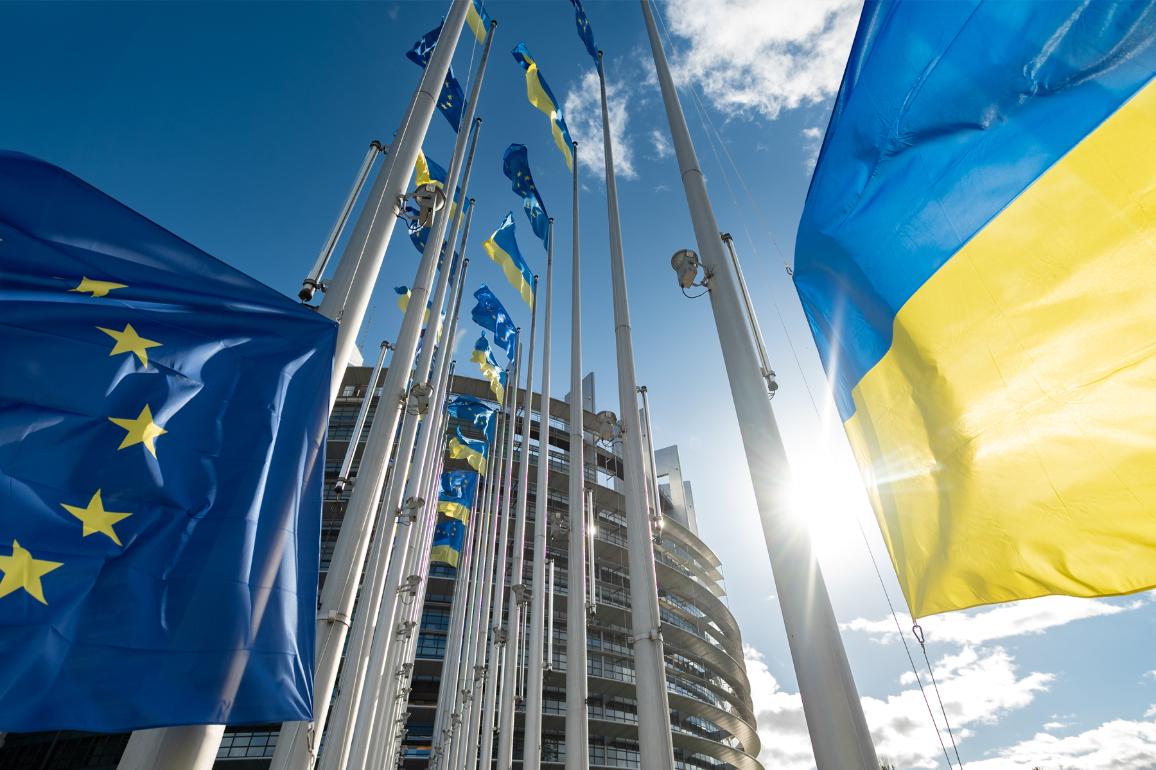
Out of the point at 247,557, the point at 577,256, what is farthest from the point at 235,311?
the point at 577,256

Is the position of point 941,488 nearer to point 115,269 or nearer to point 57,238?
point 115,269

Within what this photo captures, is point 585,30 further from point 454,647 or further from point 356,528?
point 454,647

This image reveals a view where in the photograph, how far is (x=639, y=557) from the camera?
28.1 ft

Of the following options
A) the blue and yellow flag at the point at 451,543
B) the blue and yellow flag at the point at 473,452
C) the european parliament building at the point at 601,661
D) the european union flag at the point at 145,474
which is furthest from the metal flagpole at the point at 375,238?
the european parliament building at the point at 601,661

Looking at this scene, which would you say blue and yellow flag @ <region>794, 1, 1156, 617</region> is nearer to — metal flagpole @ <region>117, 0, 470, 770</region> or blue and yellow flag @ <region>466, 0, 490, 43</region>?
metal flagpole @ <region>117, 0, 470, 770</region>

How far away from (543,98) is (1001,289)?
12.2 meters

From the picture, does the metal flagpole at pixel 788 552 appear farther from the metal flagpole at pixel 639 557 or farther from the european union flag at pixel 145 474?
the metal flagpole at pixel 639 557

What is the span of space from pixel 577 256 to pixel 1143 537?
11.7 m

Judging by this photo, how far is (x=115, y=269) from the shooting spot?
12.1ft

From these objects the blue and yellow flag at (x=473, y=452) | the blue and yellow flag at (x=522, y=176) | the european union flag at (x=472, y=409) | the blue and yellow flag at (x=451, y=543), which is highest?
the blue and yellow flag at (x=522, y=176)

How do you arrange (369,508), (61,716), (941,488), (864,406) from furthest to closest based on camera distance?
(369,508) → (864,406) → (941,488) → (61,716)

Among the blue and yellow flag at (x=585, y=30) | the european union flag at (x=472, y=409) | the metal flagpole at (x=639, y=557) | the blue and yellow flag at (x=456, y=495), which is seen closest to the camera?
the metal flagpole at (x=639, y=557)

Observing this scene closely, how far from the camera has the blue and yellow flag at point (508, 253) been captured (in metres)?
15.8

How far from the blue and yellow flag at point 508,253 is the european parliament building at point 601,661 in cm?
1632
